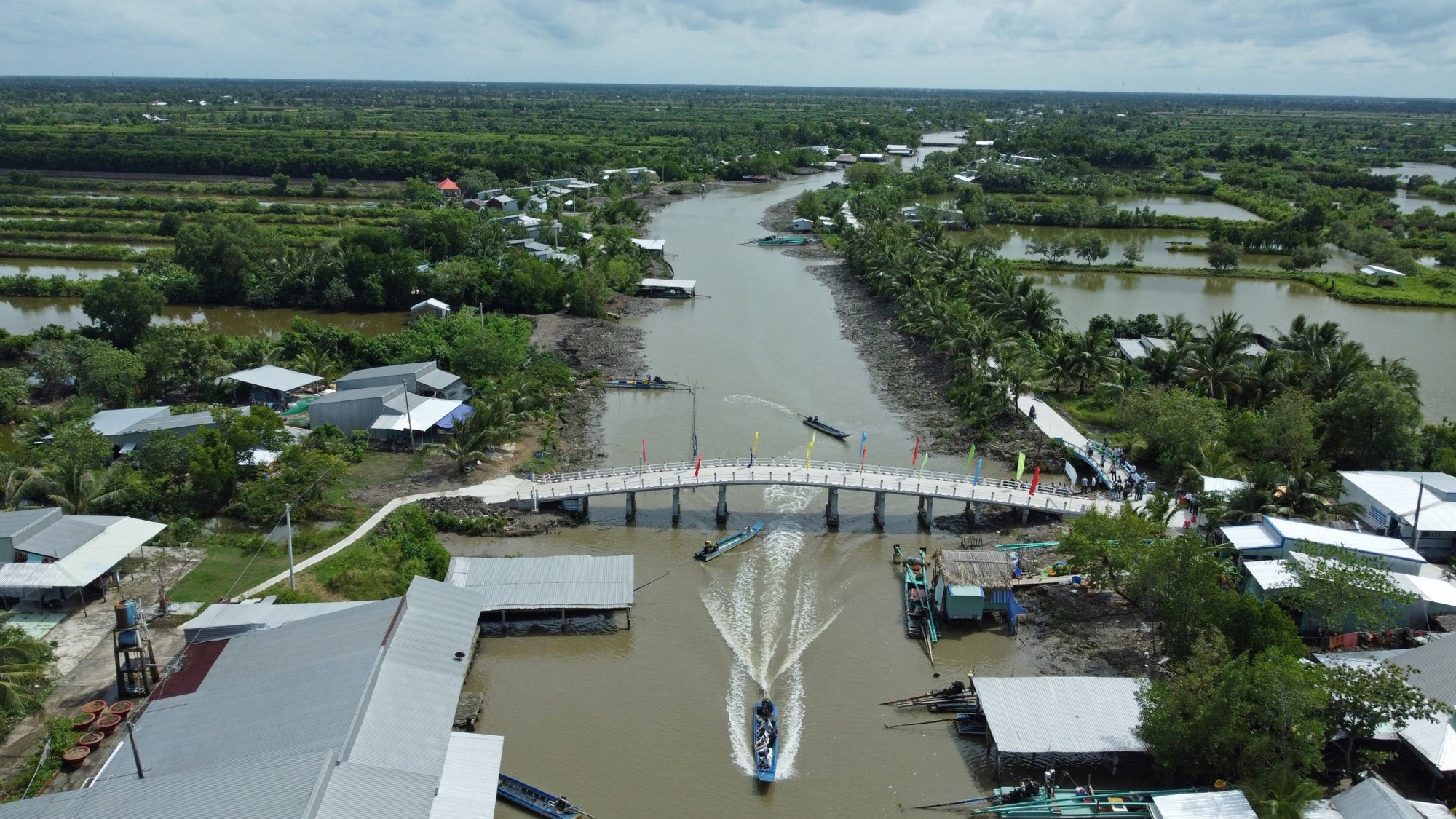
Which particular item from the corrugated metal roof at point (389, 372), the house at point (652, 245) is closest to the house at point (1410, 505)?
the corrugated metal roof at point (389, 372)

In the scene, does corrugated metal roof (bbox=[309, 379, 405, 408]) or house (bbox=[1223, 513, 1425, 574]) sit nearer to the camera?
house (bbox=[1223, 513, 1425, 574])

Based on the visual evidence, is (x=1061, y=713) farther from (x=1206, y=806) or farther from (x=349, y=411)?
(x=349, y=411)

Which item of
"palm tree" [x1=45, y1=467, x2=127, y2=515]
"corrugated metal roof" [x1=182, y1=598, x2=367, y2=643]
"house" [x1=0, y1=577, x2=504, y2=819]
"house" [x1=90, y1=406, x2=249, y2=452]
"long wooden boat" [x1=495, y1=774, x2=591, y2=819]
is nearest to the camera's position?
"house" [x1=0, y1=577, x2=504, y2=819]

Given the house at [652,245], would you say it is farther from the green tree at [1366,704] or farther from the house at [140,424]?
the green tree at [1366,704]

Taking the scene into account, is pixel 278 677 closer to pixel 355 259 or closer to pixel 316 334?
pixel 316 334

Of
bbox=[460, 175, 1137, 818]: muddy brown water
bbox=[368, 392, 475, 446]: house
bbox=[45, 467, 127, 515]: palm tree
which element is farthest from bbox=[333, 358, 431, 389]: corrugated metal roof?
bbox=[45, 467, 127, 515]: palm tree

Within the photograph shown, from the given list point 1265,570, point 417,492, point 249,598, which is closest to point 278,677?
point 249,598

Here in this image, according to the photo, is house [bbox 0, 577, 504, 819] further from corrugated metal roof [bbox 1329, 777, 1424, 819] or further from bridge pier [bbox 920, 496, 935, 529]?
bridge pier [bbox 920, 496, 935, 529]
